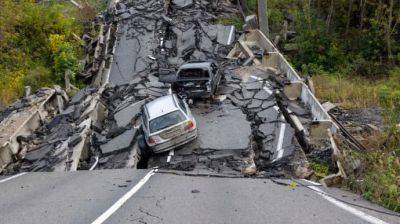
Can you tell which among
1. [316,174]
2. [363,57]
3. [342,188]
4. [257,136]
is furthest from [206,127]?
[363,57]

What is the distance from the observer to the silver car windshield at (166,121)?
16.2 m

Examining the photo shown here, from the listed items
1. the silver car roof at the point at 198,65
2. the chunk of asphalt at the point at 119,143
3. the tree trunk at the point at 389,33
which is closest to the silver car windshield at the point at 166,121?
the chunk of asphalt at the point at 119,143

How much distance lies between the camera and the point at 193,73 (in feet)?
65.4

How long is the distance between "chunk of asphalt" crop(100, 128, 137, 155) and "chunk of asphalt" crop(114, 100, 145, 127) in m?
0.91

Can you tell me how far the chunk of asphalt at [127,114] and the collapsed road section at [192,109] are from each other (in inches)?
1.8

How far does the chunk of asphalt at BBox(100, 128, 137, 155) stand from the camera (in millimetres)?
17281

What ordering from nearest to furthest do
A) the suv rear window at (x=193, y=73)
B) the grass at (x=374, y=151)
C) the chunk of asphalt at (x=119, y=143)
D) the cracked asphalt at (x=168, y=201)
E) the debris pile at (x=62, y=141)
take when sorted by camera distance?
the cracked asphalt at (x=168, y=201)
the grass at (x=374, y=151)
the debris pile at (x=62, y=141)
the chunk of asphalt at (x=119, y=143)
the suv rear window at (x=193, y=73)

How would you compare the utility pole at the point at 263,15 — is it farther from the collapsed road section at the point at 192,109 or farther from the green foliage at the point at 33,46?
the green foliage at the point at 33,46

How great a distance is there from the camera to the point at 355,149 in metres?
15.5

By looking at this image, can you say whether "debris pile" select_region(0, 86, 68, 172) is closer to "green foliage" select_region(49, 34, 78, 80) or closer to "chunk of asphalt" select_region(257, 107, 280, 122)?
"green foliage" select_region(49, 34, 78, 80)

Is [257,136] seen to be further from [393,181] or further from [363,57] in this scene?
[363,57]

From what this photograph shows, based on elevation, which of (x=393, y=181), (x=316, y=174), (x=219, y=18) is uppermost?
(x=219, y=18)

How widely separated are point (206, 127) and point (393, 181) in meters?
8.22

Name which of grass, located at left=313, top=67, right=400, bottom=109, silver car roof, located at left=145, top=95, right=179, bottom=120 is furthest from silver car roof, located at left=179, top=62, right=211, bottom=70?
grass, located at left=313, top=67, right=400, bottom=109
